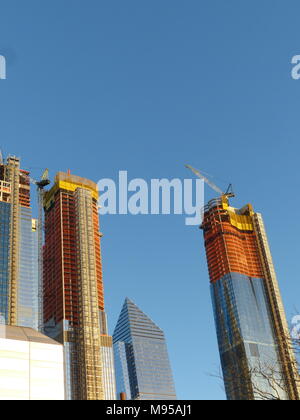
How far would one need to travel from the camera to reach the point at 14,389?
228 ft

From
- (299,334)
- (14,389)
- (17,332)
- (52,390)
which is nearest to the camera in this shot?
(299,334)

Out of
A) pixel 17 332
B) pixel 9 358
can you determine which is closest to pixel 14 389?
pixel 9 358
